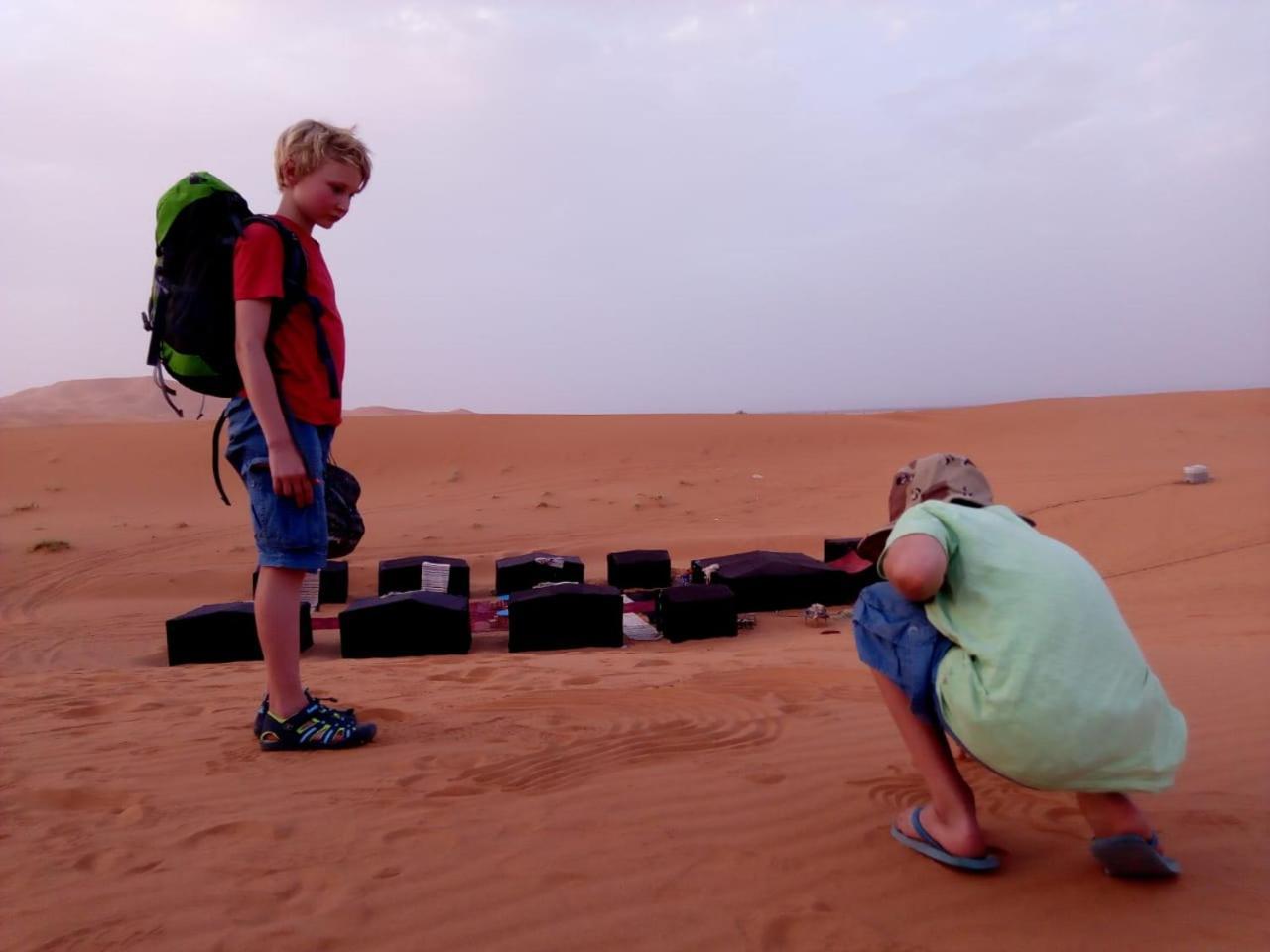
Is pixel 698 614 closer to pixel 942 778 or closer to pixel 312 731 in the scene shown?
pixel 312 731

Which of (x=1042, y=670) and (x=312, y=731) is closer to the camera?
(x=1042, y=670)

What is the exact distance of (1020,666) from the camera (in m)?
1.97

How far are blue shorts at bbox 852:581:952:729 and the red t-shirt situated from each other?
189cm

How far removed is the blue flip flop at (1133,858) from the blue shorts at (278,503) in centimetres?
234

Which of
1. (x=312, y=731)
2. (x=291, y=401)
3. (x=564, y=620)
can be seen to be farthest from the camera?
(x=564, y=620)

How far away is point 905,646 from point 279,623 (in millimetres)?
2001

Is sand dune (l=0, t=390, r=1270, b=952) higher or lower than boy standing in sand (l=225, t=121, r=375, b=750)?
lower

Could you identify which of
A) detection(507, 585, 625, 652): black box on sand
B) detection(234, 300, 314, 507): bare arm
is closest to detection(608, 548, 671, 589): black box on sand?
detection(507, 585, 625, 652): black box on sand

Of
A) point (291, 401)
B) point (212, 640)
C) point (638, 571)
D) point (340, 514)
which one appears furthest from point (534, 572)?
point (291, 401)

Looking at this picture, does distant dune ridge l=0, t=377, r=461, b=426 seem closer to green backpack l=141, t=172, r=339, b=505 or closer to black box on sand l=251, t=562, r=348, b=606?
black box on sand l=251, t=562, r=348, b=606

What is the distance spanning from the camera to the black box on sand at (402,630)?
239 inches

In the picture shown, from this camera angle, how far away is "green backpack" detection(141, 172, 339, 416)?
298cm

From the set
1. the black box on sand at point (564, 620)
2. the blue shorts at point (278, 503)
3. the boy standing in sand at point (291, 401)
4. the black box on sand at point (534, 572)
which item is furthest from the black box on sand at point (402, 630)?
the blue shorts at point (278, 503)

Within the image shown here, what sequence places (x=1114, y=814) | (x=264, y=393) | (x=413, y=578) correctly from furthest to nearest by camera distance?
(x=413, y=578) < (x=264, y=393) < (x=1114, y=814)
